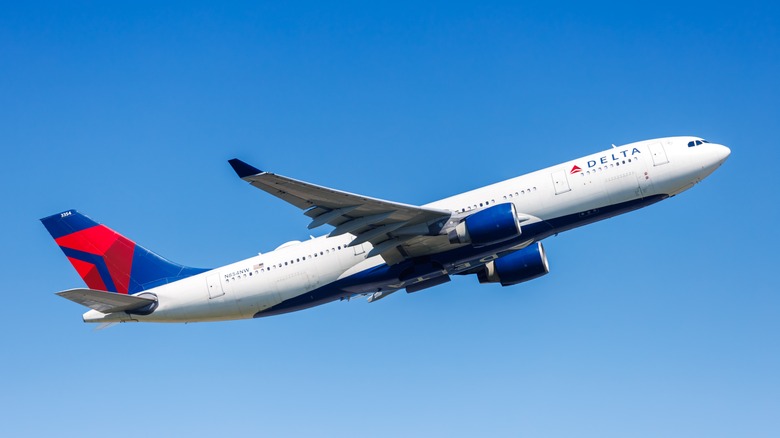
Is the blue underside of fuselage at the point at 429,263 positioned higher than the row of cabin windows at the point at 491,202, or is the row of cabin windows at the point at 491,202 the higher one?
the row of cabin windows at the point at 491,202

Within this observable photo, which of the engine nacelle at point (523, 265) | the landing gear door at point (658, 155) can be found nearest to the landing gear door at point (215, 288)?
the engine nacelle at point (523, 265)

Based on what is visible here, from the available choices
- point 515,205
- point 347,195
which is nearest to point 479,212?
point 515,205

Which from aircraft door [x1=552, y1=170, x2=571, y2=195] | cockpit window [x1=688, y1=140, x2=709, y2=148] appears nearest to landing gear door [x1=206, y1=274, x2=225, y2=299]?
aircraft door [x1=552, y1=170, x2=571, y2=195]

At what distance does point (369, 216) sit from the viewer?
39.6 meters

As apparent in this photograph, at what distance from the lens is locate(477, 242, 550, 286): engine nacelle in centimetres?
4459

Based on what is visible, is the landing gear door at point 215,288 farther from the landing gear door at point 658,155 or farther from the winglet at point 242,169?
the landing gear door at point 658,155

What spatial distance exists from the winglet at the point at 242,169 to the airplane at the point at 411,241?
152 cm

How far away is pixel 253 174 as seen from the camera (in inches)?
1380

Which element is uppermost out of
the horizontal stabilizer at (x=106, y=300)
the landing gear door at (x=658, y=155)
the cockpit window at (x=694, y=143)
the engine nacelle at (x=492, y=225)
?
the cockpit window at (x=694, y=143)

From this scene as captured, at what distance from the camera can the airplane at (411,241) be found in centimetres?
3916

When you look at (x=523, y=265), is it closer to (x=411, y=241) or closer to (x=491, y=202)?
(x=491, y=202)

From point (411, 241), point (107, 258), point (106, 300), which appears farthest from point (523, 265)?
point (107, 258)

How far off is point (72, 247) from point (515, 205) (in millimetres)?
22939

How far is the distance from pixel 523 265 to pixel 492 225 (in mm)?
6698
